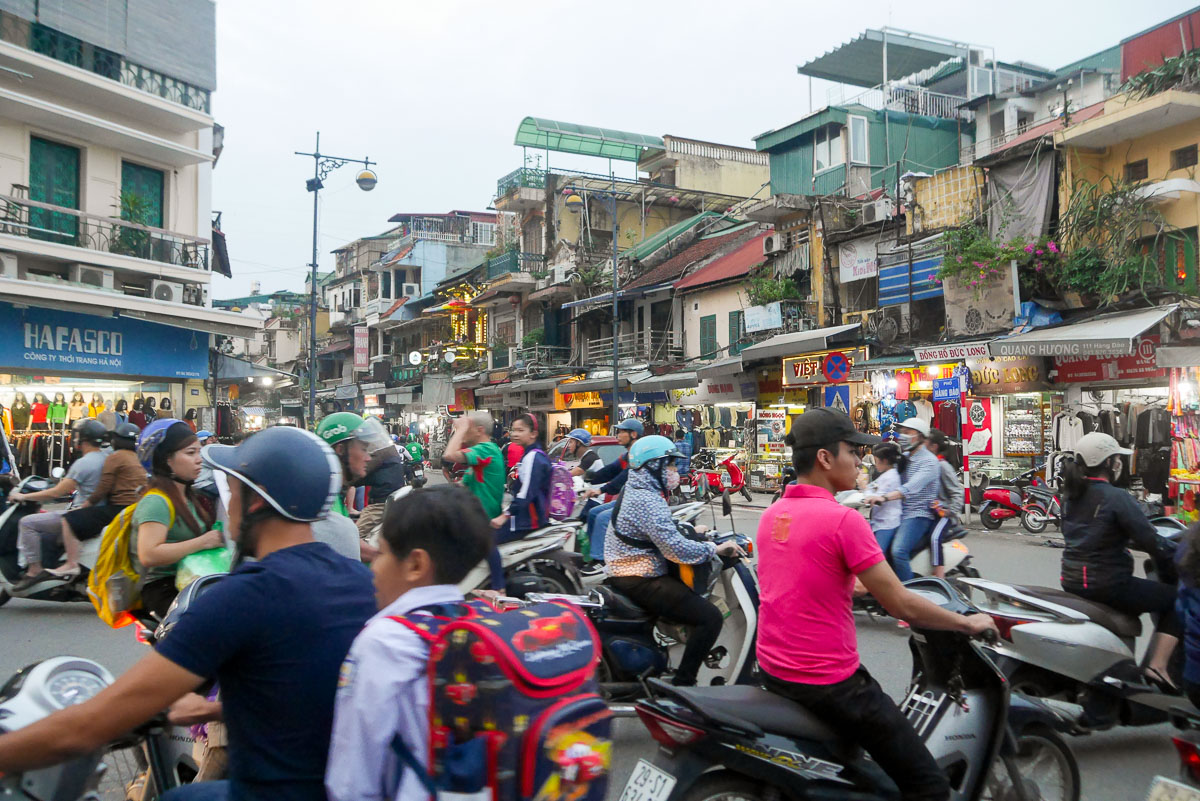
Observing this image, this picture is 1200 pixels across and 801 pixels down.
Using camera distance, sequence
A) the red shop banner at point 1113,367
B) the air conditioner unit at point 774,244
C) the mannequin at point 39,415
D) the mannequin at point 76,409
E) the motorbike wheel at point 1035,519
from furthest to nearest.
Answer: the air conditioner unit at point 774,244, the mannequin at point 76,409, the mannequin at point 39,415, the red shop banner at point 1113,367, the motorbike wheel at point 1035,519

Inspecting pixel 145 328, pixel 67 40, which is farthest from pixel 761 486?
pixel 67 40

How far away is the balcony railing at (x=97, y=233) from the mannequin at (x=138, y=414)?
10.6 feet

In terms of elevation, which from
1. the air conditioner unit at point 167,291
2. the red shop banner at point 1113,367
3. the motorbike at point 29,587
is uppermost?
the air conditioner unit at point 167,291

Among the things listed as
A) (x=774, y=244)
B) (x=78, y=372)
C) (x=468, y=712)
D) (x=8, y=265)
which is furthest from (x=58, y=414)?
(x=468, y=712)

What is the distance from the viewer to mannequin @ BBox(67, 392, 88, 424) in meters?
18.7

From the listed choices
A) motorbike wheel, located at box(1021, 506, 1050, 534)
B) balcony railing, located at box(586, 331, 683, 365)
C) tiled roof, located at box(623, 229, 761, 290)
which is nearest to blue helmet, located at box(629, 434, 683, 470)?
motorbike wheel, located at box(1021, 506, 1050, 534)

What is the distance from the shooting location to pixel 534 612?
5.98 ft

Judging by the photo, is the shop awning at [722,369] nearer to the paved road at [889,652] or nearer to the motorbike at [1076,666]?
the paved road at [889,652]

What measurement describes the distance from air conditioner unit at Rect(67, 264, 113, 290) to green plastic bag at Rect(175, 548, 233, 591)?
54.6ft

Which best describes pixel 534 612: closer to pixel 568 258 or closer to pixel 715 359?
pixel 715 359

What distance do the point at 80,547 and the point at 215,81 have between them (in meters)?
16.1

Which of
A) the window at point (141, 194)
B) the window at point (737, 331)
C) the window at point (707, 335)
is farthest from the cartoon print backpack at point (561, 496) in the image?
the window at point (707, 335)

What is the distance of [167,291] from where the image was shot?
19.6 m

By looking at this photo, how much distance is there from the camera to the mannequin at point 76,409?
18.7 meters
